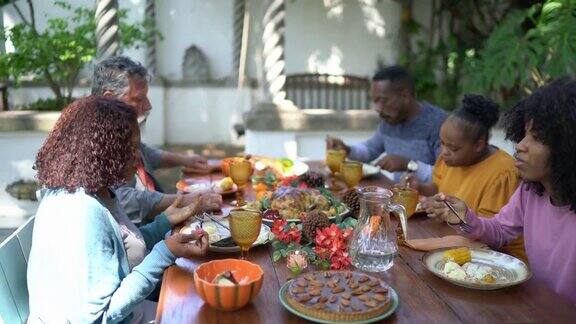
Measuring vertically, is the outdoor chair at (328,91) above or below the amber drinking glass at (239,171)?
above

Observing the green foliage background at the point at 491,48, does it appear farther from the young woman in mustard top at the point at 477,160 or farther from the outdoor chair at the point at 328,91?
the young woman in mustard top at the point at 477,160

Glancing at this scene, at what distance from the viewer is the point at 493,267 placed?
1.77 m

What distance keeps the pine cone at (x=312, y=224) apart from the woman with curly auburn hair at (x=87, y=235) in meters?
0.38

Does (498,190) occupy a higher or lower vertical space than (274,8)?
lower

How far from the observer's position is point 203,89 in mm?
8789

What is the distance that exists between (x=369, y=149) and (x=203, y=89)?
5.45 meters

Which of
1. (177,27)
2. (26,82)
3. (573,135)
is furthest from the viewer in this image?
(177,27)

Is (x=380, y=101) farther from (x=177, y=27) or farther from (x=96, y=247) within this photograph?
(x=177, y=27)

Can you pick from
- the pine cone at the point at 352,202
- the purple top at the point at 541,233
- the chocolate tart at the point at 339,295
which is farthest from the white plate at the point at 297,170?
the chocolate tart at the point at 339,295

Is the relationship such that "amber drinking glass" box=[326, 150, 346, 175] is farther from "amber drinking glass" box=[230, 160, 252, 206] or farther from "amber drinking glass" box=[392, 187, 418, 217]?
"amber drinking glass" box=[392, 187, 418, 217]

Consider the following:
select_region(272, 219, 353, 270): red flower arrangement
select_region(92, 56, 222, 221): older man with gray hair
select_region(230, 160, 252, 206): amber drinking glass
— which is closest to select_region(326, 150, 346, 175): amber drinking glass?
select_region(230, 160, 252, 206): amber drinking glass

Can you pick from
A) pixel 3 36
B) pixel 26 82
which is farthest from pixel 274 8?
pixel 26 82

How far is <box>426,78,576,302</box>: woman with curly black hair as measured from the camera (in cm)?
176

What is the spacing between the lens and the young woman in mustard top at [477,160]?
92.8 inches
